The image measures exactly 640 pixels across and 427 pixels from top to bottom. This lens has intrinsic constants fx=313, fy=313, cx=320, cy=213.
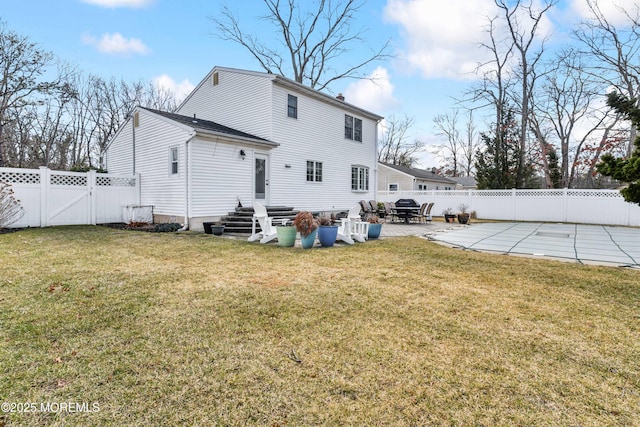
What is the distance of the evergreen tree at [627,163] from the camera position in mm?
Result: 3865

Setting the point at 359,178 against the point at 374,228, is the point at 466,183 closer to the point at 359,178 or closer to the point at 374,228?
the point at 359,178

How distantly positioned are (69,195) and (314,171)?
30.9ft

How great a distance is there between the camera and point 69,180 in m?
11.0

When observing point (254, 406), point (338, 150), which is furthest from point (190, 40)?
point (254, 406)

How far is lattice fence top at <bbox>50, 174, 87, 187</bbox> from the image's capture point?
10676 millimetres

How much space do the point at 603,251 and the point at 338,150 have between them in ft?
36.7

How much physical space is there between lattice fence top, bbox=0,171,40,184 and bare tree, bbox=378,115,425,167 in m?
32.7

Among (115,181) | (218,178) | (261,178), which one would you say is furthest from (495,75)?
(115,181)

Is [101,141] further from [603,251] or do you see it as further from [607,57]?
[607,57]

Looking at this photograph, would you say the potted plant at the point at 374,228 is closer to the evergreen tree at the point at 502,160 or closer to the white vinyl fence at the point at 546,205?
the white vinyl fence at the point at 546,205

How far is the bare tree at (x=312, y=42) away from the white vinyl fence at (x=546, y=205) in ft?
36.7

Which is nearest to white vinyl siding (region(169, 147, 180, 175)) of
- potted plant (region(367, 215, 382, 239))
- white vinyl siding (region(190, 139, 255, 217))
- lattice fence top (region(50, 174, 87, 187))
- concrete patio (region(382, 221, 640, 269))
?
white vinyl siding (region(190, 139, 255, 217))

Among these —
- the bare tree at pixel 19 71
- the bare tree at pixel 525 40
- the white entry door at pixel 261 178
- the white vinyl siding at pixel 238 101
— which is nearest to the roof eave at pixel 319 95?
the white vinyl siding at pixel 238 101

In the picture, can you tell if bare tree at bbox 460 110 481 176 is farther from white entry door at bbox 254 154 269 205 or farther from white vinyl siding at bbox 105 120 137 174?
white vinyl siding at bbox 105 120 137 174
